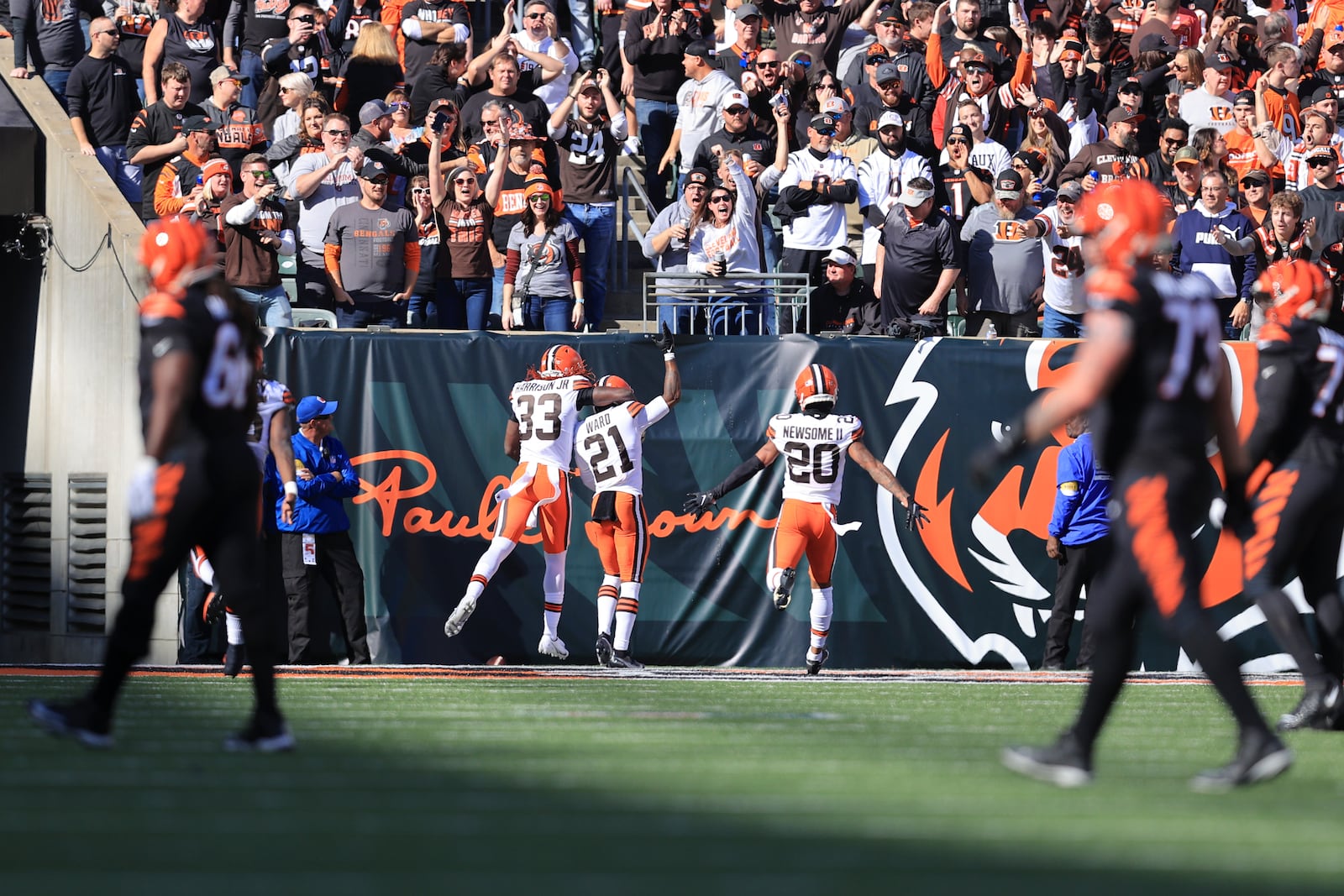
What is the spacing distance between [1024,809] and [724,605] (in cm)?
843

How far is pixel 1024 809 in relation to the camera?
573cm

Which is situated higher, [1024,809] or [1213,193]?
[1213,193]

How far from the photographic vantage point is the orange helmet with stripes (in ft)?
19.8

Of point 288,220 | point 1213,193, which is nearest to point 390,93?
point 288,220

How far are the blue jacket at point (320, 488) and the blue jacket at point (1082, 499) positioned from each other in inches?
214

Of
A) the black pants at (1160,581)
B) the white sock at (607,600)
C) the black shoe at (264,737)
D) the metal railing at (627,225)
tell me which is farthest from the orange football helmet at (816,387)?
the black pants at (1160,581)

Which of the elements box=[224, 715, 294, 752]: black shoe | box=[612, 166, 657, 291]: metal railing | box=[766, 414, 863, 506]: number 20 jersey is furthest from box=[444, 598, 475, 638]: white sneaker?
box=[224, 715, 294, 752]: black shoe

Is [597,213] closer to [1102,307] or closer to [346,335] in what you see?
[346,335]

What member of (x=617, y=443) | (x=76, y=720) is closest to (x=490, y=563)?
(x=617, y=443)

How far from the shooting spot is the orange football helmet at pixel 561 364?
13.6m

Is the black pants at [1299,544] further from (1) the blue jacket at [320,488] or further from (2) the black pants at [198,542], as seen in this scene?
(1) the blue jacket at [320,488]

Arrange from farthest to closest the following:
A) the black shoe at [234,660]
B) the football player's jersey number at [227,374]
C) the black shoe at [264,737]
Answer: the black shoe at [234,660] < the black shoe at [264,737] < the football player's jersey number at [227,374]

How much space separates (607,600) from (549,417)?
149cm

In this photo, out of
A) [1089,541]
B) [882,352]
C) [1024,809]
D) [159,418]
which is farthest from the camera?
[882,352]
